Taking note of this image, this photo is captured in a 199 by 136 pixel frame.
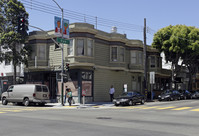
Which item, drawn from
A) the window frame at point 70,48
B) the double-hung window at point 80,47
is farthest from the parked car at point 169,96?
the window frame at point 70,48

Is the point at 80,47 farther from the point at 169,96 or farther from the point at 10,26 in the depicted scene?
the point at 169,96

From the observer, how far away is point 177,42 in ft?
117

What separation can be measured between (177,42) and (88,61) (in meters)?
13.8

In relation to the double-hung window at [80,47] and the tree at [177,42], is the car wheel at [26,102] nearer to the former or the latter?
the double-hung window at [80,47]

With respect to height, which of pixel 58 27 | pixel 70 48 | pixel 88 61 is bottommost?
pixel 88 61

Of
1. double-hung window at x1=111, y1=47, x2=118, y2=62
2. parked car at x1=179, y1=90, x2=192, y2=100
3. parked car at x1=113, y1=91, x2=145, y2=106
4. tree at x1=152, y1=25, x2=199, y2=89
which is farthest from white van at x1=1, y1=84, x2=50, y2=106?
parked car at x1=179, y1=90, x2=192, y2=100

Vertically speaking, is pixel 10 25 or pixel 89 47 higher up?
pixel 10 25

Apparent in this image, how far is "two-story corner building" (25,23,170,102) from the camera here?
28.5 metres

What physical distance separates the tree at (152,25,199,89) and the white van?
18.8m

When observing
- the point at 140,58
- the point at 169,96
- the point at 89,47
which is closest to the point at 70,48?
the point at 89,47

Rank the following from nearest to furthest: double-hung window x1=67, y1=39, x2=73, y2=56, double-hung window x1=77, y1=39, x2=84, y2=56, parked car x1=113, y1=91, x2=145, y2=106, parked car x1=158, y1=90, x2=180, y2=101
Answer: parked car x1=113, y1=91, x2=145, y2=106, double-hung window x1=77, y1=39, x2=84, y2=56, double-hung window x1=67, y1=39, x2=73, y2=56, parked car x1=158, y1=90, x2=180, y2=101

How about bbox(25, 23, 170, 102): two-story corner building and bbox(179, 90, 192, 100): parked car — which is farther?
bbox(179, 90, 192, 100): parked car

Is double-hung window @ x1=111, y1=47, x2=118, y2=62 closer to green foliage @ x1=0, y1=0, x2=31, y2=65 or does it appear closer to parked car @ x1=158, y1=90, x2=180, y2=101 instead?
parked car @ x1=158, y1=90, x2=180, y2=101

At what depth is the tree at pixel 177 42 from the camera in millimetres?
35531
